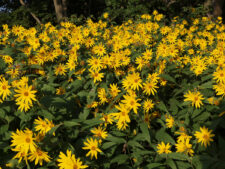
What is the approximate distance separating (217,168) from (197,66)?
1.58 metres

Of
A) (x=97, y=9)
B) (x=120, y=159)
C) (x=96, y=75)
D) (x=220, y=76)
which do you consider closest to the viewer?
(x=120, y=159)

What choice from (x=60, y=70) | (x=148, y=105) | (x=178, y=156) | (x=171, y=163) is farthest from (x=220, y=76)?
(x=60, y=70)

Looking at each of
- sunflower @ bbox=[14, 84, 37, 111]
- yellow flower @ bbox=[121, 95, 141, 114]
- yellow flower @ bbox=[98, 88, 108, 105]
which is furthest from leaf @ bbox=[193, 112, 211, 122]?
sunflower @ bbox=[14, 84, 37, 111]

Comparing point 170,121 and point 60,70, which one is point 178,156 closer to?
point 170,121

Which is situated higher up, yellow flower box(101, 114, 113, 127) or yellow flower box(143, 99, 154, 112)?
yellow flower box(143, 99, 154, 112)

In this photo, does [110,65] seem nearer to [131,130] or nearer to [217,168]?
[131,130]

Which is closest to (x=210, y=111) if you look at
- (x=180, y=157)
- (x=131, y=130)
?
(x=180, y=157)

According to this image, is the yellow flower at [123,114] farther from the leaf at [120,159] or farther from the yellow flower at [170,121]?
the yellow flower at [170,121]

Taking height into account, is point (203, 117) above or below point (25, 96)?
below

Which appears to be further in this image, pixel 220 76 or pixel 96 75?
pixel 96 75

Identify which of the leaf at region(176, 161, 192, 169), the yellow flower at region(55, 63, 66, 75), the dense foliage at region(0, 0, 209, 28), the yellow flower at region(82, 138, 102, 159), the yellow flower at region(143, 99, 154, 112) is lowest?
the leaf at region(176, 161, 192, 169)

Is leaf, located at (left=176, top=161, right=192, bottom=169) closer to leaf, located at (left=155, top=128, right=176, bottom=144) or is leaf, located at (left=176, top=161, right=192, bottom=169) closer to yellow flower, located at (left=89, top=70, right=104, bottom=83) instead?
leaf, located at (left=155, top=128, right=176, bottom=144)

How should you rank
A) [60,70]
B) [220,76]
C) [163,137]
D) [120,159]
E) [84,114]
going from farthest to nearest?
Answer: [60,70] < [220,76] < [84,114] < [163,137] < [120,159]

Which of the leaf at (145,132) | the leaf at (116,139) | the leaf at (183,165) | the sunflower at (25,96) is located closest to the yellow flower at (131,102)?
the leaf at (145,132)
